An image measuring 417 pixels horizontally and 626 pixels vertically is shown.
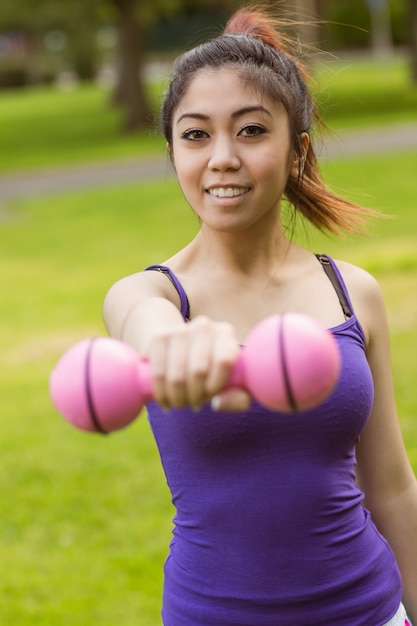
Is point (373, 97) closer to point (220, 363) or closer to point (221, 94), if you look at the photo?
point (221, 94)

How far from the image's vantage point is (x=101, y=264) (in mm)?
13328

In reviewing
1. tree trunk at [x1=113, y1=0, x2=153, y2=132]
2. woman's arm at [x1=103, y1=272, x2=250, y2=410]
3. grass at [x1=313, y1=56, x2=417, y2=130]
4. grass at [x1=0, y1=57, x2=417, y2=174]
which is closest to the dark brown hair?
woman's arm at [x1=103, y1=272, x2=250, y2=410]

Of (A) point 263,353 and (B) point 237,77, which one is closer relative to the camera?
(A) point 263,353

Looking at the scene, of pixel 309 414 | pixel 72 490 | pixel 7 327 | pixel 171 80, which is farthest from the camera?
pixel 7 327

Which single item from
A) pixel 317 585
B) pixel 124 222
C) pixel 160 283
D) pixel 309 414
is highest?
pixel 160 283

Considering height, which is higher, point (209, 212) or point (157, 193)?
point (209, 212)

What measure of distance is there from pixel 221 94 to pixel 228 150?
0.51ft

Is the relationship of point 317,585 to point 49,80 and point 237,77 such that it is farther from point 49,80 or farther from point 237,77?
point 49,80

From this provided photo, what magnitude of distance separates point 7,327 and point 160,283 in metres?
8.14

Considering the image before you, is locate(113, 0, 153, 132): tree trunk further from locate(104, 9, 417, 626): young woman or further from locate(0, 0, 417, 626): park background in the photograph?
locate(104, 9, 417, 626): young woman

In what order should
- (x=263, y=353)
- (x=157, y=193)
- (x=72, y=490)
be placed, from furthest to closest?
1. (x=157, y=193)
2. (x=72, y=490)
3. (x=263, y=353)

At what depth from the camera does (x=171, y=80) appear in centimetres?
248

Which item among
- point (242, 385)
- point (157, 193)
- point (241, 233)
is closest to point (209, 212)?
point (241, 233)

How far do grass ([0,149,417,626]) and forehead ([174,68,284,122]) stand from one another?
0.68 metres
